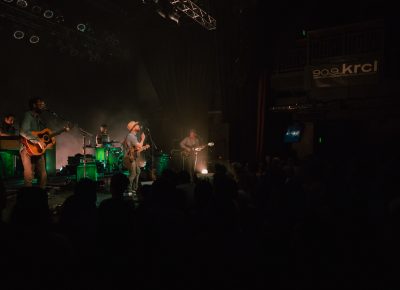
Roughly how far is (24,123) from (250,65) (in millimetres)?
5191

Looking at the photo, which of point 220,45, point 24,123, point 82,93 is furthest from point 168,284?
point 82,93

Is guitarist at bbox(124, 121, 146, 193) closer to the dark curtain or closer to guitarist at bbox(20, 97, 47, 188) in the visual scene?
guitarist at bbox(20, 97, 47, 188)

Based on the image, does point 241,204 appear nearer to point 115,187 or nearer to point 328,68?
point 115,187

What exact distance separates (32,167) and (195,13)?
5.65 meters

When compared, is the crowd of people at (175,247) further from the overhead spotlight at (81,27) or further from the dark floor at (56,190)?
the overhead spotlight at (81,27)

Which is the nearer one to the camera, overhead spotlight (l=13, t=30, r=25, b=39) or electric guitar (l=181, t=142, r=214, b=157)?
electric guitar (l=181, t=142, r=214, b=157)

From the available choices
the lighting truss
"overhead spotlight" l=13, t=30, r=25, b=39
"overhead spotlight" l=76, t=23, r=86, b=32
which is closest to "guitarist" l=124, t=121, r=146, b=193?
the lighting truss

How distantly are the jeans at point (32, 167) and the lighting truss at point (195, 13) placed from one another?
507 centimetres

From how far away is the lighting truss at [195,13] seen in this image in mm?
8359

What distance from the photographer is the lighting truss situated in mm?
8359

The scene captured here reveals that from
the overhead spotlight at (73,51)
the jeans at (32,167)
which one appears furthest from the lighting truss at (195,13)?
the jeans at (32,167)

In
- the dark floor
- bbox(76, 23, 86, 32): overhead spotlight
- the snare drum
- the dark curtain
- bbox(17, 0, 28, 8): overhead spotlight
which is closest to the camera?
the dark floor

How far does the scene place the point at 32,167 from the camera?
552 cm

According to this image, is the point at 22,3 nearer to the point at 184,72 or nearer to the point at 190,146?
the point at 184,72
